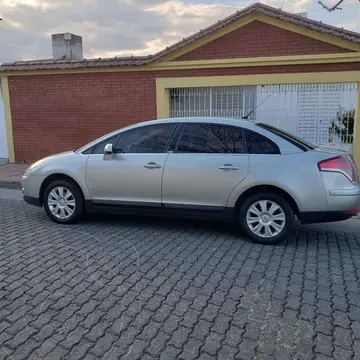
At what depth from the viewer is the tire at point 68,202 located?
5.42m

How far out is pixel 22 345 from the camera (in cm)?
257

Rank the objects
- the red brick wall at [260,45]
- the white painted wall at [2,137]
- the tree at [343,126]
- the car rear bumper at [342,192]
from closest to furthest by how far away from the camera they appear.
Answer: the car rear bumper at [342,192], the red brick wall at [260,45], the tree at [343,126], the white painted wall at [2,137]

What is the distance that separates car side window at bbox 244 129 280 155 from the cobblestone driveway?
1185 millimetres

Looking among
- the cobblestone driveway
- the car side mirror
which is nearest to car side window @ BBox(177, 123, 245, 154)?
the car side mirror

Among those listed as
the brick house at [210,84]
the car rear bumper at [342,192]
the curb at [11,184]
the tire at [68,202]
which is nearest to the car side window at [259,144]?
the car rear bumper at [342,192]

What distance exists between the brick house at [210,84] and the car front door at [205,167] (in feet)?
13.2

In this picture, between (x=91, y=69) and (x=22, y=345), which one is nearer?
(x=22, y=345)

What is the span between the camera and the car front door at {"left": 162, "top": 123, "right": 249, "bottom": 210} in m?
4.71

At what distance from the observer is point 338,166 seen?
4.39 m

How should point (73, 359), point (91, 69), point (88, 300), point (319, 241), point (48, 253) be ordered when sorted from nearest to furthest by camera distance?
1. point (73, 359)
2. point (88, 300)
3. point (48, 253)
4. point (319, 241)
5. point (91, 69)

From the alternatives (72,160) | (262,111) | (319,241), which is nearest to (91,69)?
(262,111)

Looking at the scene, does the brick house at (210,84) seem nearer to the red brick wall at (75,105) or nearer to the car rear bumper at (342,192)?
the red brick wall at (75,105)

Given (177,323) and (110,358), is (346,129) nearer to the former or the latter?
(177,323)

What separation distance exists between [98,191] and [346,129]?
244 inches
